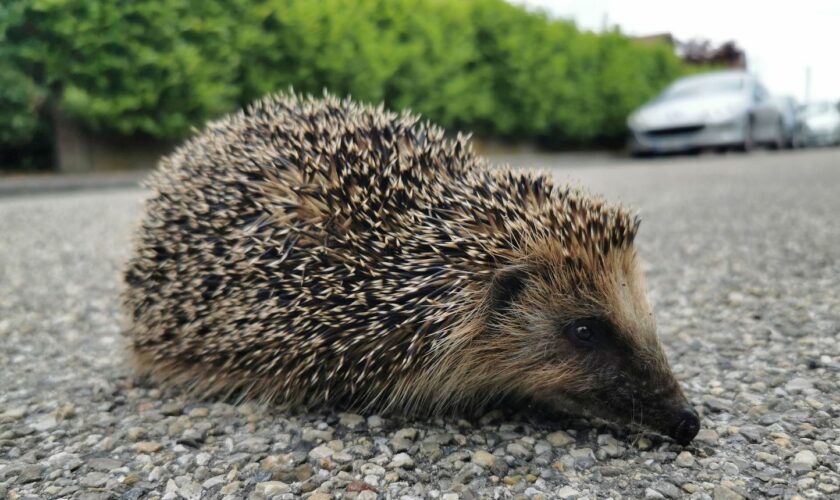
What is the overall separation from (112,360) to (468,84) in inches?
616

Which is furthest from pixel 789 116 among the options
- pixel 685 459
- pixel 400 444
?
pixel 400 444

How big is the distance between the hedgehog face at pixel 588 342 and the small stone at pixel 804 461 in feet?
1.13

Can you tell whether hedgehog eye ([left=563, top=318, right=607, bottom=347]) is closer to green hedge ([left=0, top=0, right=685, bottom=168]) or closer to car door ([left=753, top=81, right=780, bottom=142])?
green hedge ([left=0, top=0, right=685, bottom=168])

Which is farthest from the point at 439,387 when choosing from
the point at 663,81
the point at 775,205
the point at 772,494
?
the point at 663,81

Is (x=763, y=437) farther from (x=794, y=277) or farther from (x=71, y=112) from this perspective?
(x=71, y=112)

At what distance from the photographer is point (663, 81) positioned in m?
27.9

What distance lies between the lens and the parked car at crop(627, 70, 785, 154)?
17438mm

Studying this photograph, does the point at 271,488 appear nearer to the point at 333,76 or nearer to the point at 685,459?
the point at 685,459

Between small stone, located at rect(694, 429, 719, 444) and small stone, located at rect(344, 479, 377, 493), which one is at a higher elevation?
small stone, located at rect(694, 429, 719, 444)

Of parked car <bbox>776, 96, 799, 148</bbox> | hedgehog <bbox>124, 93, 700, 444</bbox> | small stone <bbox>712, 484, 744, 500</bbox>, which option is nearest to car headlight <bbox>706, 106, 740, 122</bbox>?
parked car <bbox>776, 96, 799, 148</bbox>

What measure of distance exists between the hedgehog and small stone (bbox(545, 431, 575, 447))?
0.15 m

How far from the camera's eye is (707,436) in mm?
2723

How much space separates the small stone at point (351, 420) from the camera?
2925mm

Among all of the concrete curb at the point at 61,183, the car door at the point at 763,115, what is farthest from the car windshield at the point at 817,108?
the concrete curb at the point at 61,183
